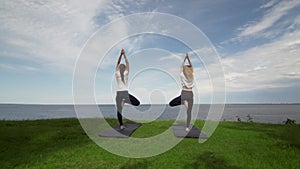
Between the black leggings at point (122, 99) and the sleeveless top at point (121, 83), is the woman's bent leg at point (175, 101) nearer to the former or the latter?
the black leggings at point (122, 99)

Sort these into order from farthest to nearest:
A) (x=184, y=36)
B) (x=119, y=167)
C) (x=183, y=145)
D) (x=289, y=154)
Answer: (x=184, y=36)
(x=183, y=145)
(x=289, y=154)
(x=119, y=167)

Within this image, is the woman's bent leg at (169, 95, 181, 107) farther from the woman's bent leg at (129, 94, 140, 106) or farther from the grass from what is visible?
the grass

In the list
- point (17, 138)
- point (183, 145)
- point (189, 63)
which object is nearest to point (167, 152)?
point (183, 145)

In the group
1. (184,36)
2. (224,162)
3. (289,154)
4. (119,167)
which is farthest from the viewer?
(184,36)

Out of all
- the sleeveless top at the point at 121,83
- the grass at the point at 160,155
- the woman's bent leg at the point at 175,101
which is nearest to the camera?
the grass at the point at 160,155

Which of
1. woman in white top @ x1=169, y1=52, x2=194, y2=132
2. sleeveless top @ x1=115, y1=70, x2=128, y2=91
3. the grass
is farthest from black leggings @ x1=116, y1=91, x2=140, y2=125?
woman in white top @ x1=169, y1=52, x2=194, y2=132

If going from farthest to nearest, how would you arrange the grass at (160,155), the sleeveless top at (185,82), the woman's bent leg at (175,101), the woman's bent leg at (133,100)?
1. the woman's bent leg at (175,101)
2. the sleeveless top at (185,82)
3. the woman's bent leg at (133,100)
4. the grass at (160,155)

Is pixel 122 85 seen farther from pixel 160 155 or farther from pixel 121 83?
pixel 160 155

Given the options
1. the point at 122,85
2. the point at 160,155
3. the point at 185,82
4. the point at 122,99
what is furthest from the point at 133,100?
the point at 160,155

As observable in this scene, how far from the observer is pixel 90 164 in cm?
438

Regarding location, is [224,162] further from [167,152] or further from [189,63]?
[189,63]

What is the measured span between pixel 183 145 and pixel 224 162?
5.32ft

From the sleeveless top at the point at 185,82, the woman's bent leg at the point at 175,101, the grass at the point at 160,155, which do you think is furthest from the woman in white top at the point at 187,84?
the grass at the point at 160,155

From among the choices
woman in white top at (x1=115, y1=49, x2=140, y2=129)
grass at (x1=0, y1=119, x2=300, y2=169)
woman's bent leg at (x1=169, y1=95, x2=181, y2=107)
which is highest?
woman in white top at (x1=115, y1=49, x2=140, y2=129)
